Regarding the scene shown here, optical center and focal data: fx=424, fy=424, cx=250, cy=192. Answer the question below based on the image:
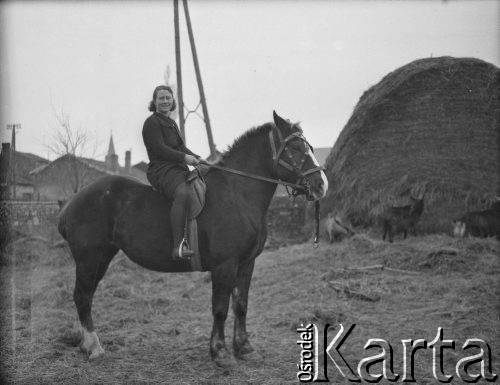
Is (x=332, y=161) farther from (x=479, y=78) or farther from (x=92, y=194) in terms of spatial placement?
(x=92, y=194)

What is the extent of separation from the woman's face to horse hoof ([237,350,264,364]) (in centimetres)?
287

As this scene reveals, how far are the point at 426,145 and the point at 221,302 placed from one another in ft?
31.0

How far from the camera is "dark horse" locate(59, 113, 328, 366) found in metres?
4.44

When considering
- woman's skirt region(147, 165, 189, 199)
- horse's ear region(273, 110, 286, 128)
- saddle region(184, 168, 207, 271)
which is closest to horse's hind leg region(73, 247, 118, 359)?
woman's skirt region(147, 165, 189, 199)

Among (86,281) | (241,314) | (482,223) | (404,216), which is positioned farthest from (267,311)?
(482,223)

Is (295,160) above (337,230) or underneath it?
above

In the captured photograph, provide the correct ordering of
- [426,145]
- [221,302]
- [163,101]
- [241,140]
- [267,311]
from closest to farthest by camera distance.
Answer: [221,302]
[163,101]
[241,140]
[267,311]
[426,145]

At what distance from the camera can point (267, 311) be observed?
6688 mm

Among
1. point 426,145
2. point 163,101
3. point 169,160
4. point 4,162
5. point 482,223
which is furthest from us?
point 426,145

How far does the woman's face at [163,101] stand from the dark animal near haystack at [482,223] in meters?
8.65

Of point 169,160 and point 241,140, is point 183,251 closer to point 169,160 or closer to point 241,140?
point 169,160

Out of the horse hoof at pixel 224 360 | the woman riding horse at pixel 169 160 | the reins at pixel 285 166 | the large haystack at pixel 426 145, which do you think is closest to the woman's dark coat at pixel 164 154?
the woman riding horse at pixel 169 160

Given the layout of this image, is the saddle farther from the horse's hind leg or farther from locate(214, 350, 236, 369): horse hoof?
the horse's hind leg

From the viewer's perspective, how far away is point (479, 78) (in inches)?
475
